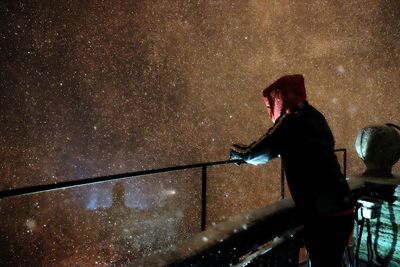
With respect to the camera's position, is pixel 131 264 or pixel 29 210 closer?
pixel 131 264

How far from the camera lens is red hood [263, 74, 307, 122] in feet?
9.00

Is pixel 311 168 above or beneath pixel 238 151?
beneath

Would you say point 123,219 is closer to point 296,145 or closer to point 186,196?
point 186,196

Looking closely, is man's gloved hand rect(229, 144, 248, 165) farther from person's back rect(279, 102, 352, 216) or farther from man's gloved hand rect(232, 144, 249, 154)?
person's back rect(279, 102, 352, 216)

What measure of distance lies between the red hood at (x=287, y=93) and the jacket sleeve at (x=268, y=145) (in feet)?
0.76

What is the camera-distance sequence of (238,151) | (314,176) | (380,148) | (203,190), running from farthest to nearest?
(380,148) → (203,190) → (238,151) → (314,176)

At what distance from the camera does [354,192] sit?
12.4 feet

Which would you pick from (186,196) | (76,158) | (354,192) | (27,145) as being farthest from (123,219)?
(354,192)

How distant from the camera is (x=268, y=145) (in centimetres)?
257

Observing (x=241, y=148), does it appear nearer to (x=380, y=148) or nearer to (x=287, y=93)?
(x=287, y=93)

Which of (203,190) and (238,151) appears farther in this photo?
(203,190)

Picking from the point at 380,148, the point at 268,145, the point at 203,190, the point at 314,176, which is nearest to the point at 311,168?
the point at 314,176

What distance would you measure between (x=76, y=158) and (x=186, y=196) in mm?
38561

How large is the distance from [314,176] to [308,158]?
153 millimetres
